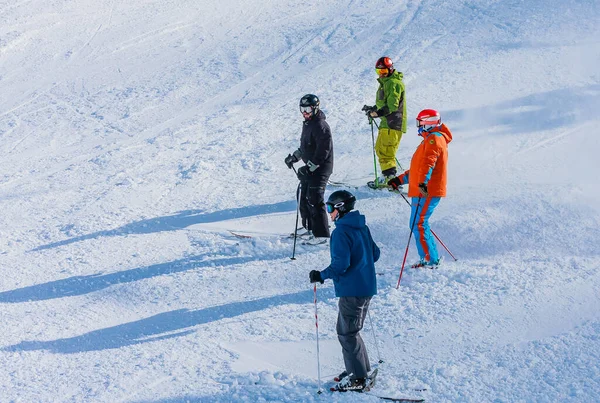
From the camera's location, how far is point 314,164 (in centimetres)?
858

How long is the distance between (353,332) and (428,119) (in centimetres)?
295

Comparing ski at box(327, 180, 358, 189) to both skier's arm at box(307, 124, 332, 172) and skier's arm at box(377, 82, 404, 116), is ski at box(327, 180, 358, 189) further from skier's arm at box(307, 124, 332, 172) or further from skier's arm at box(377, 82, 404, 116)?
skier's arm at box(307, 124, 332, 172)

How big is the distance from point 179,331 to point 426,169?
334cm

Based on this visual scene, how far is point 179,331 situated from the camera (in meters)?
7.14

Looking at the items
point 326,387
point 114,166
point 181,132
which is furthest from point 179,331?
point 181,132

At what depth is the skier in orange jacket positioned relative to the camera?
7.43 m

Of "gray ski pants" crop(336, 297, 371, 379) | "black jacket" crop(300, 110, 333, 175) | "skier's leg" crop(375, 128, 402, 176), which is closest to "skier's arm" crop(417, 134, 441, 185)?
"black jacket" crop(300, 110, 333, 175)

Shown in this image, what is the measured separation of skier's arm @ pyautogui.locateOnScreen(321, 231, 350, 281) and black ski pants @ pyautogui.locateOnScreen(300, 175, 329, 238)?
320 centimetres

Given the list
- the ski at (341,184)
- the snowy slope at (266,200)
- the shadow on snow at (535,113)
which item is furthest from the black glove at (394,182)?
the shadow on snow at (535,113)

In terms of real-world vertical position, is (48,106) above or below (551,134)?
above

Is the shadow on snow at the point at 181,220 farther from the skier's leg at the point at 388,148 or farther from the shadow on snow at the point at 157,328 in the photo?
the shadow on snow at the point at 157,328

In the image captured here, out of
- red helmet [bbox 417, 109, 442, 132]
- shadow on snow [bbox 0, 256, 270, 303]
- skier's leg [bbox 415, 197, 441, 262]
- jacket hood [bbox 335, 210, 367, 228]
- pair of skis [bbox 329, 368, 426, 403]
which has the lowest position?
pair of skis [bbox 329, 368, 426, 403]

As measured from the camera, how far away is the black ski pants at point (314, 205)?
8.67 m

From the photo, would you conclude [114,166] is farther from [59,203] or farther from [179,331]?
[179,331]
